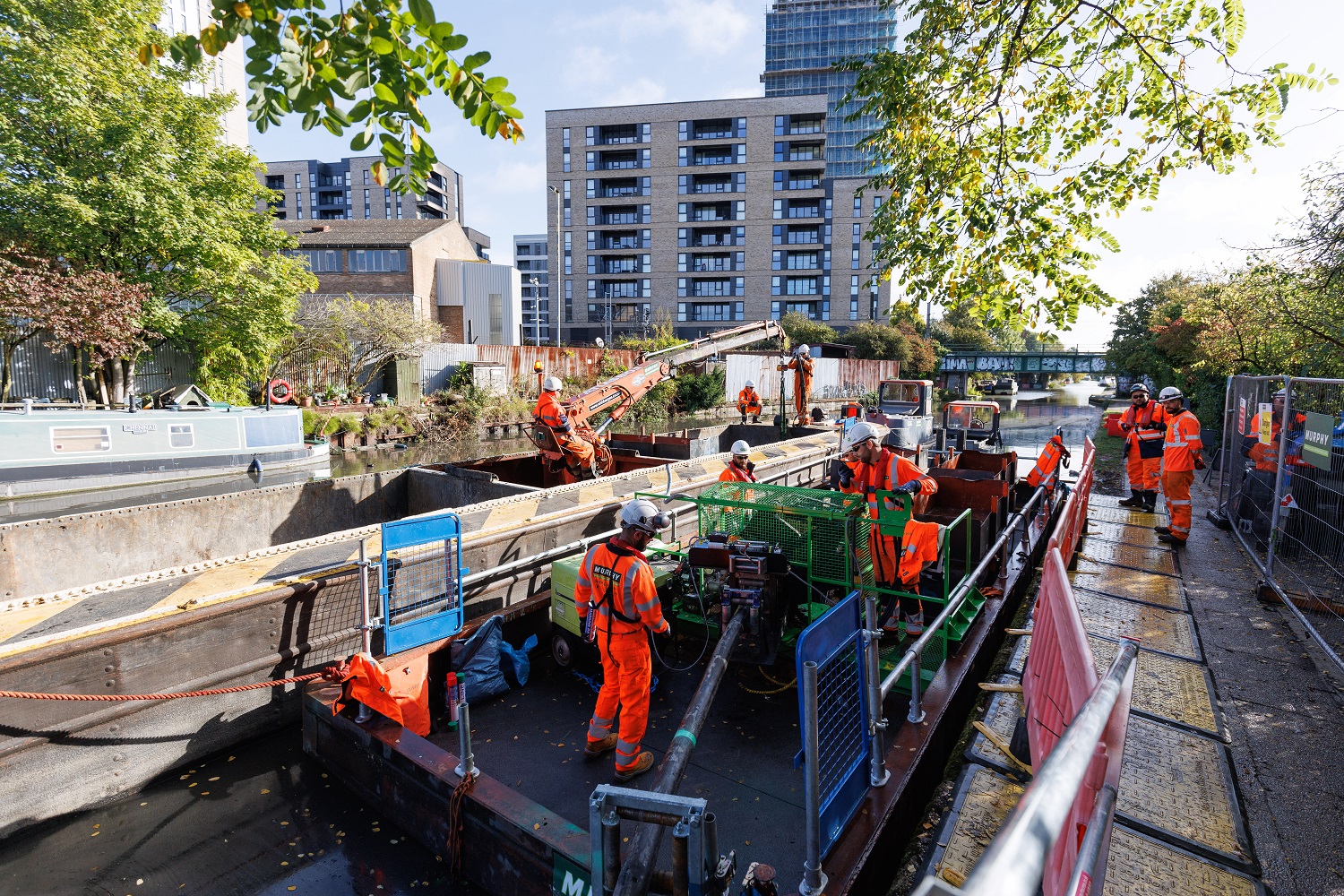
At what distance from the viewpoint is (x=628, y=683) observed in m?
4.64

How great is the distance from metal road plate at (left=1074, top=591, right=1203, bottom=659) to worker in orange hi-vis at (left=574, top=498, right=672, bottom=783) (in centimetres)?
415

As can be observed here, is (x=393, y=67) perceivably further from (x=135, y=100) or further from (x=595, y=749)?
(x=135, y=100)

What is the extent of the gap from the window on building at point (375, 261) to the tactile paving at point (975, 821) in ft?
152

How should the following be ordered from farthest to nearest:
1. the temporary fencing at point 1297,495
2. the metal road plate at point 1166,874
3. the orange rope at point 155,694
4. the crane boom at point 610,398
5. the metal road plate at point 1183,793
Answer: the crane boom at point 610,398, the temporary fencing at point 1297,495, the orange rope at point 155,694, the metal road plate at point 1183,793, the metal road plate at point 1166,874

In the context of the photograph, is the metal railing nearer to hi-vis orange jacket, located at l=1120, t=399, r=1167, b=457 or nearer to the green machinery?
the green machinery

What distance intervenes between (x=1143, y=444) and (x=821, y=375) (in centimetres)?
3514

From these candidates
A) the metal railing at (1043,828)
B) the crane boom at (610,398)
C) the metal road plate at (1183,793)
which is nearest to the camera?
the metal railing at (1043,828)

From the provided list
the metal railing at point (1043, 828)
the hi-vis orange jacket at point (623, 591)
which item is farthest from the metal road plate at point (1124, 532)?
the metal railing at point (1043, 828)

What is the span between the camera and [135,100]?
18953 mm

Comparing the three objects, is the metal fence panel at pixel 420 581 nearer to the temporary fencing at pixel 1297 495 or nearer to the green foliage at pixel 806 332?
the temporary fencing at pixel 1297 495

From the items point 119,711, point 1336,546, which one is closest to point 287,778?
point 119,711

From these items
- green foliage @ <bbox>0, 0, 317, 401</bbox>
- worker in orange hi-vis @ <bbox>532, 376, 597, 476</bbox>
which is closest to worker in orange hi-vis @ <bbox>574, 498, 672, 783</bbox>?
worker in orange hi-vis @ <bbox>532, 376, 597, 476</bbox>

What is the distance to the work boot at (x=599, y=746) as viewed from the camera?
15.8ft

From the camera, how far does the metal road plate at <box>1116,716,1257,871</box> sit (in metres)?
3.69
